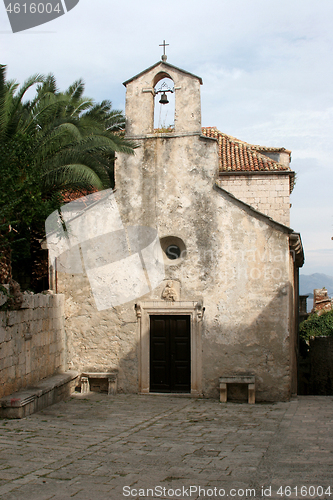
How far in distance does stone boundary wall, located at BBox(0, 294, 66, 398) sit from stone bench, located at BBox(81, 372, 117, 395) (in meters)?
0.60

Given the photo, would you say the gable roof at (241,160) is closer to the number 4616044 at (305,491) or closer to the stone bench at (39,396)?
the stone bench at (39,396)

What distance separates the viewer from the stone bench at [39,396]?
7867mm

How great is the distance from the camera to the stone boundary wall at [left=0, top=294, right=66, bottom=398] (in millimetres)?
8289

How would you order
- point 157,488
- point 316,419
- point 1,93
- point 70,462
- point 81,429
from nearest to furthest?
1. point 157,488
2. point 70,462
3. point 81,429
4. point 316,419
5. point 1,93

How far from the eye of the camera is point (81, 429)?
7543 mm

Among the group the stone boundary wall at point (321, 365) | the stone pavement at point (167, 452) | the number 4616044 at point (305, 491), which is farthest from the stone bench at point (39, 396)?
the stone boundary wall at point (321, 365)

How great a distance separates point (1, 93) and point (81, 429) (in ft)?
21.6

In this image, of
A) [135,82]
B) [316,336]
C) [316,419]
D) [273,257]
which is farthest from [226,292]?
[316,336]

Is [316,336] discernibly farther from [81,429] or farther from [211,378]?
[81,429]

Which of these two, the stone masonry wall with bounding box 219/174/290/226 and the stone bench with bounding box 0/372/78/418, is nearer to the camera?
the stone bench with bounding box 0/372/78/418

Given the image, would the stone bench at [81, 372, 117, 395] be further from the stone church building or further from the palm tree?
the palm tree

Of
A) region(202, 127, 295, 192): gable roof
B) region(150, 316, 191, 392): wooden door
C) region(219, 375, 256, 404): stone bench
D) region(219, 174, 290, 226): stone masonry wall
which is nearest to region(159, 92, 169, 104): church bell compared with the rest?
region(202, 127, 295, 192): gable roof

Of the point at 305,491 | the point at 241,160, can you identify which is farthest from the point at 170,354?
the point at 241,160

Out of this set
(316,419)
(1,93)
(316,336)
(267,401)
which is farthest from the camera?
(316,336)
